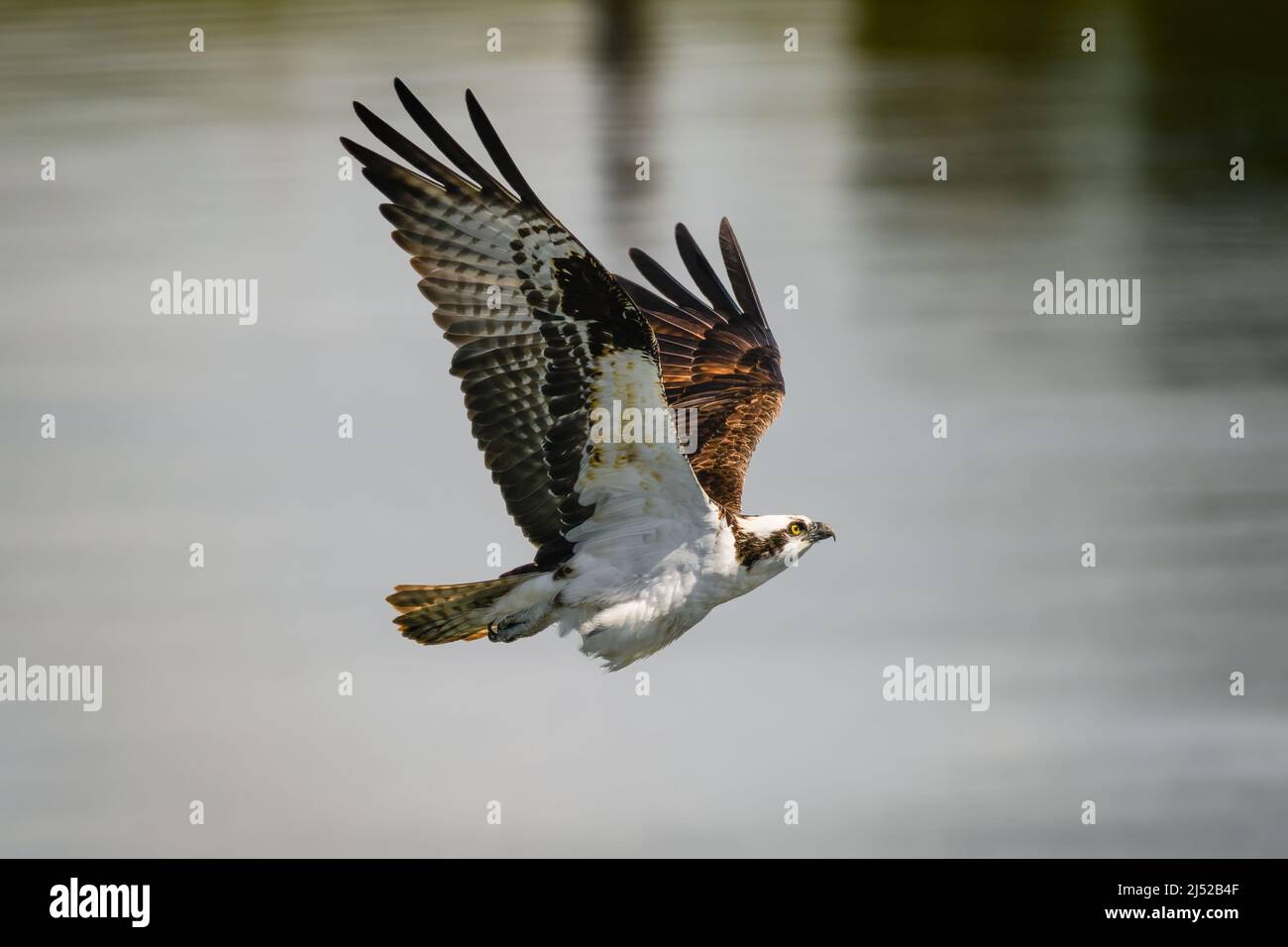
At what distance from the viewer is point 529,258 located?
589 cm

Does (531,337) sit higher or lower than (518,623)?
higher

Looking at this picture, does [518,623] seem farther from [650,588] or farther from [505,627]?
[650,588]

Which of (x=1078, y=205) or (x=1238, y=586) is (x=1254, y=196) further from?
(x=1238, y=586)

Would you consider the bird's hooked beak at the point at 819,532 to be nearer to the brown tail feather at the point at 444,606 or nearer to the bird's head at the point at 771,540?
the bird's head at the point at 771,540

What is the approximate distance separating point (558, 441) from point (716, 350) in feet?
→ 6.61

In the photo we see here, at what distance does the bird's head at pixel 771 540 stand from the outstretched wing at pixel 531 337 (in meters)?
0.20

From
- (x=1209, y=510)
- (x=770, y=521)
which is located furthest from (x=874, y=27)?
(x=770, y=521)

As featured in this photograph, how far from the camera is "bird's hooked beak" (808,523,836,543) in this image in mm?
6426

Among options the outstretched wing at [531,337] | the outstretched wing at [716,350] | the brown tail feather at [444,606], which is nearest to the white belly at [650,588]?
the outstretched wing at [531,337]

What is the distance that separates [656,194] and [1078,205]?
4653mm

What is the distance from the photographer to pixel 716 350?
7910mm

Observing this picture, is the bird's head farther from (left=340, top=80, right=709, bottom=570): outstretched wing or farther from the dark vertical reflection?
the dark vertical reflection

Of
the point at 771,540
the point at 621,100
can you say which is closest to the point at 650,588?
the point at 771,540

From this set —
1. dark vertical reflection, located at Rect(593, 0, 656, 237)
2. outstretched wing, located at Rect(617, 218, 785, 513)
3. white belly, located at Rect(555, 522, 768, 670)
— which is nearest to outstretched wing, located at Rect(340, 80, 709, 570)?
white belly, located at Rect(555, 522, 768, 670)
